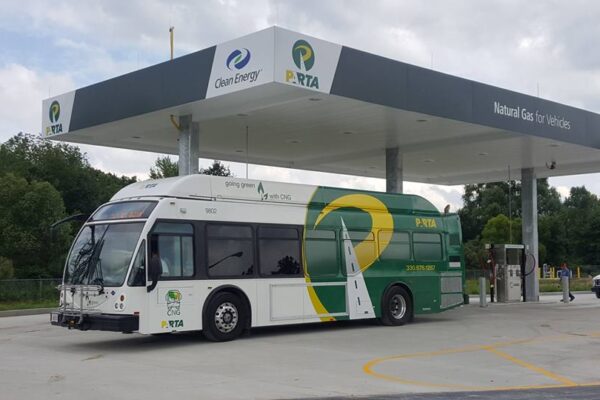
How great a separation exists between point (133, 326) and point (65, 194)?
1781 inches

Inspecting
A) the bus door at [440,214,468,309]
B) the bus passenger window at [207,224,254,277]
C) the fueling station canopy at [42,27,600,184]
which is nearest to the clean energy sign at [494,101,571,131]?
the fueling station canopy at [42,27,600,184]

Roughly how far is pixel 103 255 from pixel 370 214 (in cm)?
694

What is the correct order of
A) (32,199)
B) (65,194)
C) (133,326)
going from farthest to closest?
(65,194) < (32,199) < (133,326)

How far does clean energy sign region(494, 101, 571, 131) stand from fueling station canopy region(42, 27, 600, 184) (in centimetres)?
3

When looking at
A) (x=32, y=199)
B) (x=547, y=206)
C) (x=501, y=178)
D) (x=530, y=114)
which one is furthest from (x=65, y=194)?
(x=547, y=206)

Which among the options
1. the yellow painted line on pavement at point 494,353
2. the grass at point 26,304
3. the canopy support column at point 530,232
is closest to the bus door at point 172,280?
the yellow painted line on pavement at point 494,353

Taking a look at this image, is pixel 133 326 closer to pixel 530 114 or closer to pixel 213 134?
pixel 213 134

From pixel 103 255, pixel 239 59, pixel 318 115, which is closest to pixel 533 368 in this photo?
pixel 103 255

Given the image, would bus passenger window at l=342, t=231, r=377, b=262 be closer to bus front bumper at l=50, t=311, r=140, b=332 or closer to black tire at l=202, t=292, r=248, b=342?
black tire at l=202, t=292, r=248, b=342

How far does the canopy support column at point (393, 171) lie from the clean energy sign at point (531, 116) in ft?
14.5

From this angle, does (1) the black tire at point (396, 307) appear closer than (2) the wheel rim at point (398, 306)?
Yes

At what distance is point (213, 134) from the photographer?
2228cm

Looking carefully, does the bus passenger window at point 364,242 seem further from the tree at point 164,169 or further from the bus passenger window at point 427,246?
the tree at point 164,169

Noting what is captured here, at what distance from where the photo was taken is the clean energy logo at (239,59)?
15945 millimetres
